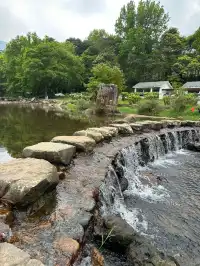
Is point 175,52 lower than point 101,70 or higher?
higher

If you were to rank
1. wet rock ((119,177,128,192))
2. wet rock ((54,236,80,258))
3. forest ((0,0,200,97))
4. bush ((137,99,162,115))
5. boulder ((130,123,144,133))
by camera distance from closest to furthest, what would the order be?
wet rock ((54,236,80,258))
wet rock ((119,177,128,192))
boulder ((130,123,144,133))
bush ((137,99,162,115))
forest ((0,0,200,97))

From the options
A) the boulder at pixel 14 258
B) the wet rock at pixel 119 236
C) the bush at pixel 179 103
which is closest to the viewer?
the boulder at pixel 14 258

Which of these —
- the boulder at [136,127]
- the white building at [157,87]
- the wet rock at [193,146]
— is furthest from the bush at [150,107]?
the white building at [157,87]

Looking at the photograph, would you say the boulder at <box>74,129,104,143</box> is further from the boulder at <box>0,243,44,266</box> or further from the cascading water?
the boulder at <box>0,243,44,266</box>

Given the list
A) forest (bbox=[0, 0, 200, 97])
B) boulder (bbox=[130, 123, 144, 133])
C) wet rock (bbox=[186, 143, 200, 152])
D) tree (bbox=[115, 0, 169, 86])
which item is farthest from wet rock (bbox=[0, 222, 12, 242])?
tree (bbox=[115, 0, 169, 86])

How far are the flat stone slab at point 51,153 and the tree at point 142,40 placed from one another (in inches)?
1732

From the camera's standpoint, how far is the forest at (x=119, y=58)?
1623 inches

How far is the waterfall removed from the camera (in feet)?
13.4

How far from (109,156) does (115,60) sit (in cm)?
4358

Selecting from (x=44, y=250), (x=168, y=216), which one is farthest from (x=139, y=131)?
(x=44, y=250)

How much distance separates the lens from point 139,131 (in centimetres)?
912

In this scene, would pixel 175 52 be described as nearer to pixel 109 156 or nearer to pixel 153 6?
pixel 153 6

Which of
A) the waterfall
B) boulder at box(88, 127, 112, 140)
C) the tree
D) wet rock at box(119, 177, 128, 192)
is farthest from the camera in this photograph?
the tree

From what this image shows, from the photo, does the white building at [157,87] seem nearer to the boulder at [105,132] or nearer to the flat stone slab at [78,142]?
the boulder at [105,132]
